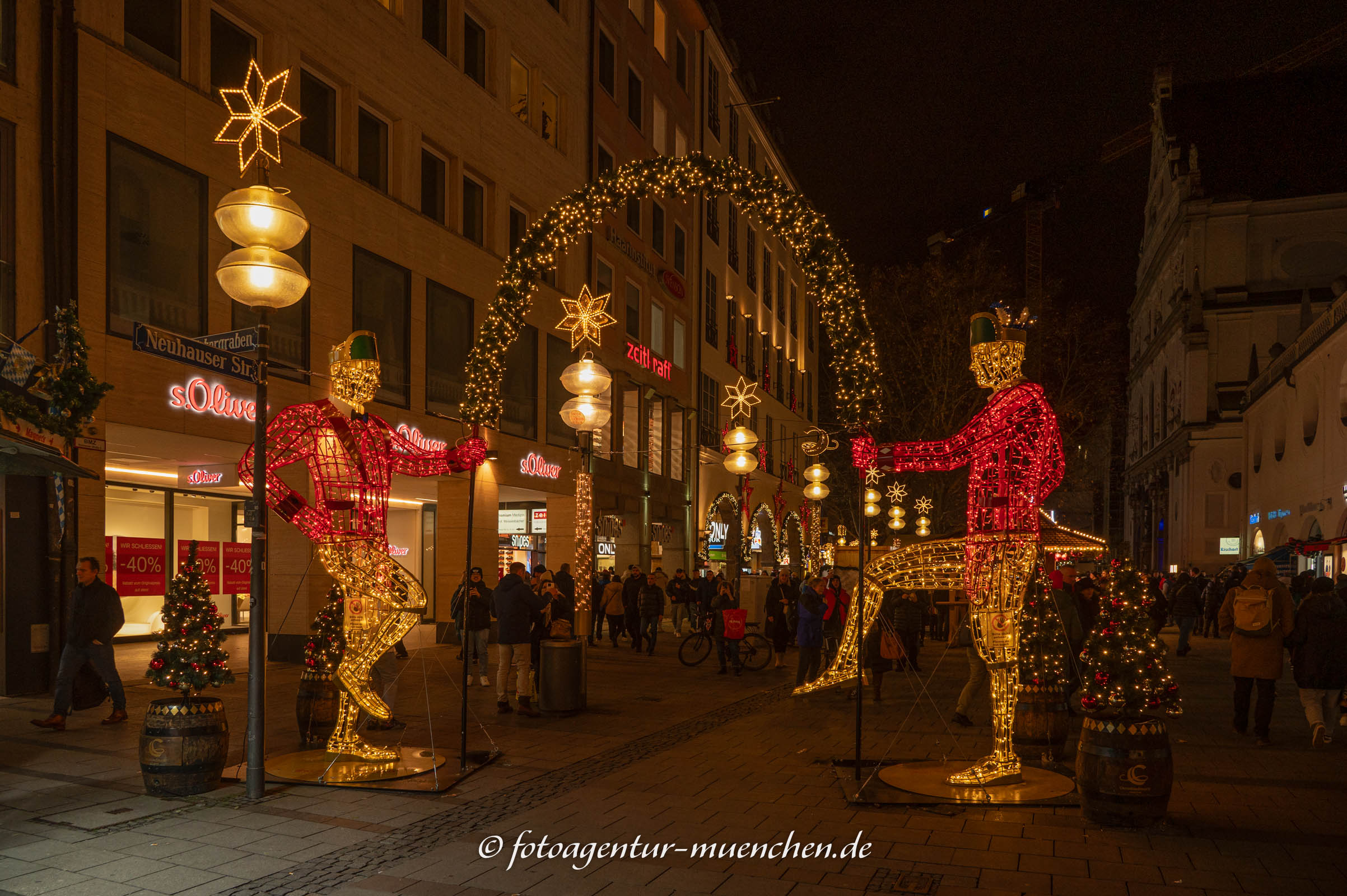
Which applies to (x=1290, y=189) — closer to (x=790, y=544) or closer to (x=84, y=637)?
(x=790, y=544)

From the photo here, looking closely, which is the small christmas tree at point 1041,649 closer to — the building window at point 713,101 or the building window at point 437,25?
the building window at point 437,25

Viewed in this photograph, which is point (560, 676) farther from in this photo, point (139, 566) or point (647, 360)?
point (647, 360)

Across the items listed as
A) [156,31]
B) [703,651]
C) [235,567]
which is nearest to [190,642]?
[156,31]

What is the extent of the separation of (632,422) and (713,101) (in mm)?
16574

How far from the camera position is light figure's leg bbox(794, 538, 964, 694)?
9312 millimetres

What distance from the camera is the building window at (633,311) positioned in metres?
33.4

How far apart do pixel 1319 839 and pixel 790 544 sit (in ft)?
159

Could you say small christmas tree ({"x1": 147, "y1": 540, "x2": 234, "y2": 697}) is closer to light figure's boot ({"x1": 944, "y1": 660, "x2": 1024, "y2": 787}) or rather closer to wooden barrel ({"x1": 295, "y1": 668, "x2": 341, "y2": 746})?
wooden barrel ({"x1": 295, "y1": 668, "x2": 341, "y2": 746})

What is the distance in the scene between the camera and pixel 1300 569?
112ft

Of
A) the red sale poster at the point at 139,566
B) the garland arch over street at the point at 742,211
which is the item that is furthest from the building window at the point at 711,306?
the garland arch over street at the point at 742,211

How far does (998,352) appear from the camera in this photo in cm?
919

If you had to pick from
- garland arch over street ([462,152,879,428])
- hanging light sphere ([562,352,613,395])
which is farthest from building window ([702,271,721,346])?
garland arch over street ([462,152,879,428])

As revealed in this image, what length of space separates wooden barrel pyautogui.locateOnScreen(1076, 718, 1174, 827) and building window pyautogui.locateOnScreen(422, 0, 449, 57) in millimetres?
20121

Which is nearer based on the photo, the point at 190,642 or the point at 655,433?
the point at 190,642
